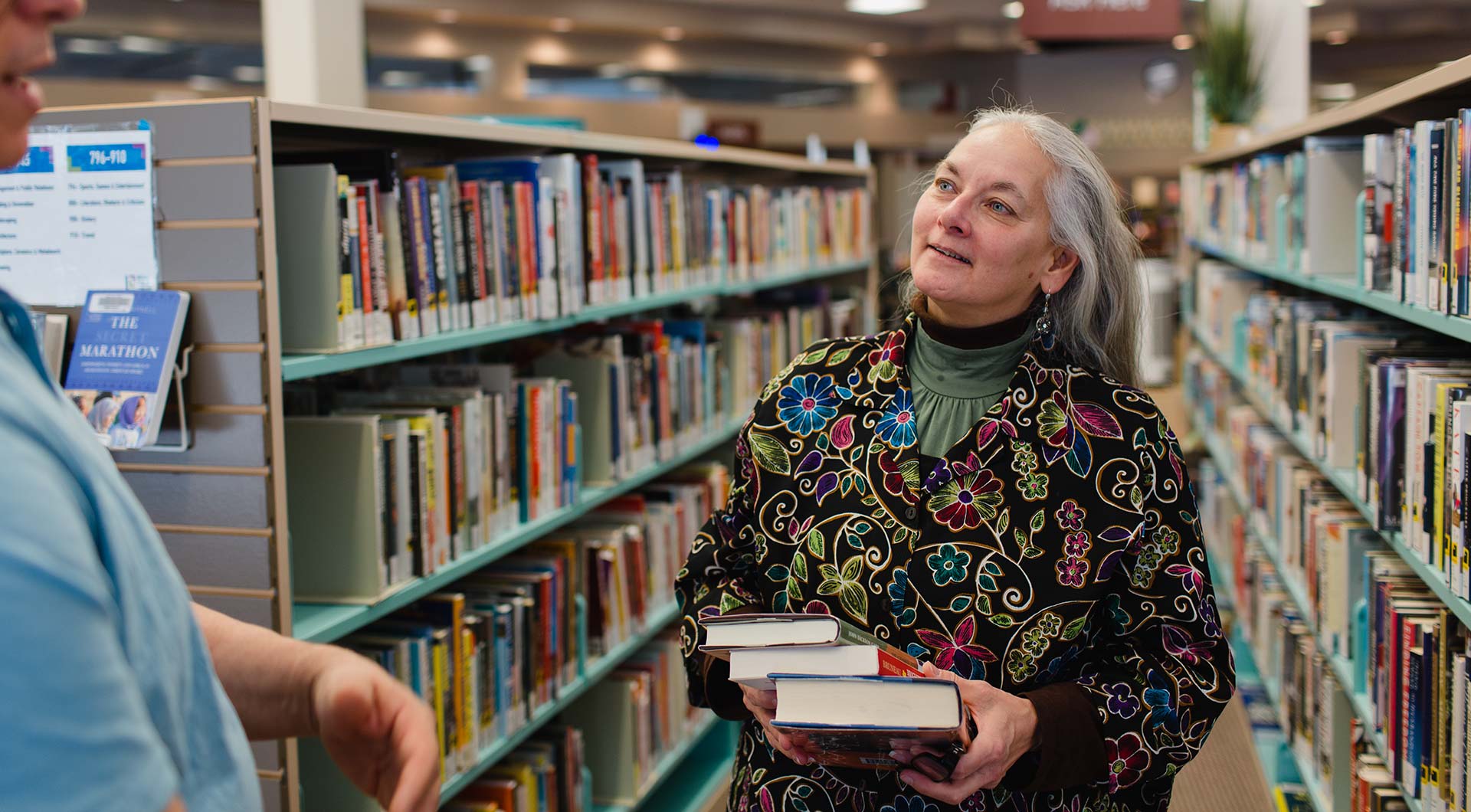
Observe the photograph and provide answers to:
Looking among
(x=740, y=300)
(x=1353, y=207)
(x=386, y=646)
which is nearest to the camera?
(x=386, y=646)

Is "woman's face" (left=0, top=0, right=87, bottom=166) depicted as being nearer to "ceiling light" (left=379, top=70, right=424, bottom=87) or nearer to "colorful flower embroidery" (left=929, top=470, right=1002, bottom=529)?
"colorful flower embroidery" (left=929, top=470, right=1002, bottom=529)

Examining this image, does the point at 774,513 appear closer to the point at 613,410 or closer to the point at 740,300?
the point at 613,410

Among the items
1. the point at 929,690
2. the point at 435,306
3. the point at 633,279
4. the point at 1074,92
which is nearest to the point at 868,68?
the point at 1074,92

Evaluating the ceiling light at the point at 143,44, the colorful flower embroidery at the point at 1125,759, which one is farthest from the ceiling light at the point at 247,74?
the colorful flower embroidery at the point at 1125,759

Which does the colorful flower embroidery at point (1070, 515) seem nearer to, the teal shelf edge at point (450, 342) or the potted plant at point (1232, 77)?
the teal shelf edge at point (450, 342)

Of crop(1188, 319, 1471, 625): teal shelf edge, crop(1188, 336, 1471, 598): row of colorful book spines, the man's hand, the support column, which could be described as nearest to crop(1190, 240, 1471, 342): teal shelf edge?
crop(1188, 336, 1471, 598): row of colorful book spines

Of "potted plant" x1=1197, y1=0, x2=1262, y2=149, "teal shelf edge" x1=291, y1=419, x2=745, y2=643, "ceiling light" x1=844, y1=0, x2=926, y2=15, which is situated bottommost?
"teal shelf edge" x1=291, y1=419, x2=745, y2=643

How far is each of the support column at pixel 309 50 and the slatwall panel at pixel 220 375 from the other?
1332 millimetres

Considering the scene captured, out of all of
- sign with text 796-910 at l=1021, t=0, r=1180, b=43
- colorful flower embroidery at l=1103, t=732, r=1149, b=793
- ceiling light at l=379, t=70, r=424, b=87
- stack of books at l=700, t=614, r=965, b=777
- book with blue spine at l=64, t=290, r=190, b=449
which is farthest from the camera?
ceiling light at l=379, t=70, r=424, b=87

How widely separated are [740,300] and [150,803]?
4.57m

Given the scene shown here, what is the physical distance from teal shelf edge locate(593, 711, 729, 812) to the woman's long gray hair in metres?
1.98

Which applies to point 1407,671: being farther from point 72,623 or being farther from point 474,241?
point 72,623

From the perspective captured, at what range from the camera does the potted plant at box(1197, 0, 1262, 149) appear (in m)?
5.54

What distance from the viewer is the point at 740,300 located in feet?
17.3
